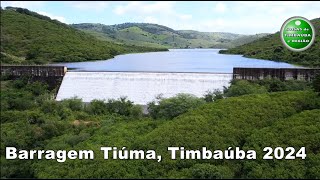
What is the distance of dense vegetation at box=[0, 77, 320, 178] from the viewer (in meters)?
14.1

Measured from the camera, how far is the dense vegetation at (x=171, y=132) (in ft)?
46.3

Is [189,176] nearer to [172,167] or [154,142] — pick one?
[172,167]

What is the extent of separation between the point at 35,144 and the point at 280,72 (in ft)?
61.7

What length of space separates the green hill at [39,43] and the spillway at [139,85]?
65.2ft

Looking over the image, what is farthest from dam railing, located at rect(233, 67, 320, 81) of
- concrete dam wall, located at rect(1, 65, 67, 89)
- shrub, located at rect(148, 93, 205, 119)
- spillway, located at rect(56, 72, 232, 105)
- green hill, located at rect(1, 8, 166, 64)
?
green hill, located at rect(1, 8, 166, 64)

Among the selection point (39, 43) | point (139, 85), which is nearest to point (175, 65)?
point (139, 85)

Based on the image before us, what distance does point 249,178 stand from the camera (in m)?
13.6

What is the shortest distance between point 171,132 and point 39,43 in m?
47.3

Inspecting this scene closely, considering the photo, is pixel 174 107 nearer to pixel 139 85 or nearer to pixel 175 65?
pixel 139 85

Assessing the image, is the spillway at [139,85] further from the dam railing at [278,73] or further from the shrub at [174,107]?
the shrub at [174,107]

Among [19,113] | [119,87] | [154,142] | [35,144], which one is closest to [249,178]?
[154,142]

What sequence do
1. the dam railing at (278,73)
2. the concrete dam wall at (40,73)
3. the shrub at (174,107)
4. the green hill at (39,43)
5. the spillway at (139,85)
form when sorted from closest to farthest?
the shrub at (174,107) → the spillway at (139,85) → the dam railing at (278,73) → the concrete dam wall at (40,73) → the green hill at (39,43)

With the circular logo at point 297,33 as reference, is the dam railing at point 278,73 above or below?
below

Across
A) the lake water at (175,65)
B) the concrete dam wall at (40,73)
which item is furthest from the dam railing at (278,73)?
the concrete dam wall at (40,73)
